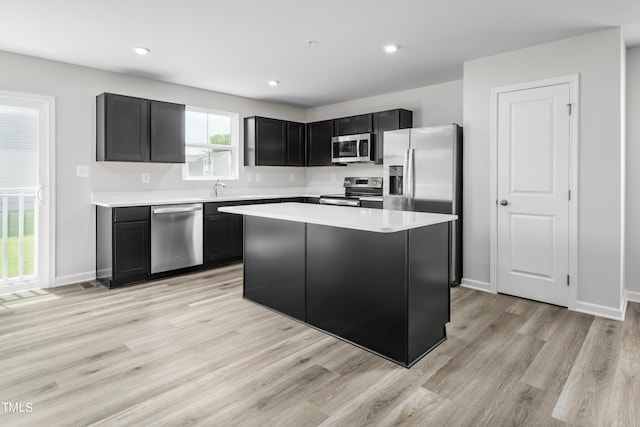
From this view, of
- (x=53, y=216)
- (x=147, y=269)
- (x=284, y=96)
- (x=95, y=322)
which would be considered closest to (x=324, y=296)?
(x=95, y=322)

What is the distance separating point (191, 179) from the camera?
530cm

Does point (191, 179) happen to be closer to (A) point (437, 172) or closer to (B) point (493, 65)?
(A) point (437, 172)

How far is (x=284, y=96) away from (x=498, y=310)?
4148 mm

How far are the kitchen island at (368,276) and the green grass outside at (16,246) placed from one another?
2571 mm

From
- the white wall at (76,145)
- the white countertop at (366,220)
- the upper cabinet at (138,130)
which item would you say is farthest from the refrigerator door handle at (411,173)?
the white wall at (76,145)

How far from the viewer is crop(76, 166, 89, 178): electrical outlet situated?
4.24 m

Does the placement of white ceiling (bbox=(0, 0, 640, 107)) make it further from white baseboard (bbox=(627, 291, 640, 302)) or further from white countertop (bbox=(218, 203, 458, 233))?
white baseboard (bbox=(627, 291, 640, 302))

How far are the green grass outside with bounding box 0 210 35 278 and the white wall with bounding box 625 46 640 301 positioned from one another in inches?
237

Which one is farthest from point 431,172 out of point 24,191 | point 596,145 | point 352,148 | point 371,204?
point 24,191

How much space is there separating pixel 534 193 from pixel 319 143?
11.4ft

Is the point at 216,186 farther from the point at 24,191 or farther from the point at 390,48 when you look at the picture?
the point at 390,48

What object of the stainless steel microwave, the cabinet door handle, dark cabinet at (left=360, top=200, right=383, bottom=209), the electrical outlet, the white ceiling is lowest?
the cabinet door handle

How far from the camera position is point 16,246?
3.96 meters

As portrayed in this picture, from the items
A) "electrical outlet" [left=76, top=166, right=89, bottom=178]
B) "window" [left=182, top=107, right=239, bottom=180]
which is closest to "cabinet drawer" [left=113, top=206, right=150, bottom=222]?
"electrical outlet" [left=76, top=166, right=89, bottom=178]
